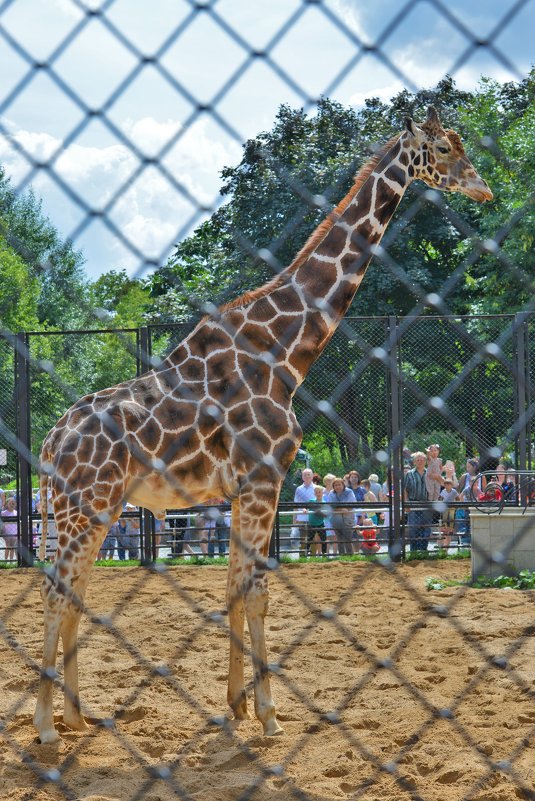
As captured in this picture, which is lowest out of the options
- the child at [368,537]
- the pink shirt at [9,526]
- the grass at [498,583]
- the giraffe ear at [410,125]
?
the grass at [498,583]

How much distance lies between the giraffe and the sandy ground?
12.8 inches

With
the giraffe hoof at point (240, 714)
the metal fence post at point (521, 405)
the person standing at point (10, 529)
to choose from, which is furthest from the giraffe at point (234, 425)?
the person standing at point (10, 529)

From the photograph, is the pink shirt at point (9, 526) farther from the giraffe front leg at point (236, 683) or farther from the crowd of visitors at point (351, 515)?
the giraffe front leg at point (236, 683)

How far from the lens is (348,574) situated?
10.4 meters

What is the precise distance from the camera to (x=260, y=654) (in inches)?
201

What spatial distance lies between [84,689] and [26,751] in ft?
3.63

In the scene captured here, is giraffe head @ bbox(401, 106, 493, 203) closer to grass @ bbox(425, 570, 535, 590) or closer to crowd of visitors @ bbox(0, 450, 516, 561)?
grass @ bbox(425, 570, 535, 590)

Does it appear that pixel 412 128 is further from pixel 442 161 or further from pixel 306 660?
pixel 306 660

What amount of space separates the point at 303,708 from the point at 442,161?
2.92m

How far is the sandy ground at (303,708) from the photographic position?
13.5 feet

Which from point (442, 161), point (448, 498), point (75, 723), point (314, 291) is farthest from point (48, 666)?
point (448, 498)

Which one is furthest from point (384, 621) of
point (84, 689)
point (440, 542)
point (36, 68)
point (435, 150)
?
point (36, 68)

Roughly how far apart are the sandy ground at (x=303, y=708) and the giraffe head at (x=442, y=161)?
6.26 ft

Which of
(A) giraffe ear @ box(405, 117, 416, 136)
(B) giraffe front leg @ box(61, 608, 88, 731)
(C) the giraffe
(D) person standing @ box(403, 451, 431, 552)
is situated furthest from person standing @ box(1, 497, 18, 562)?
(A) giraffe ear @ box(405, 117, 416, 136)
